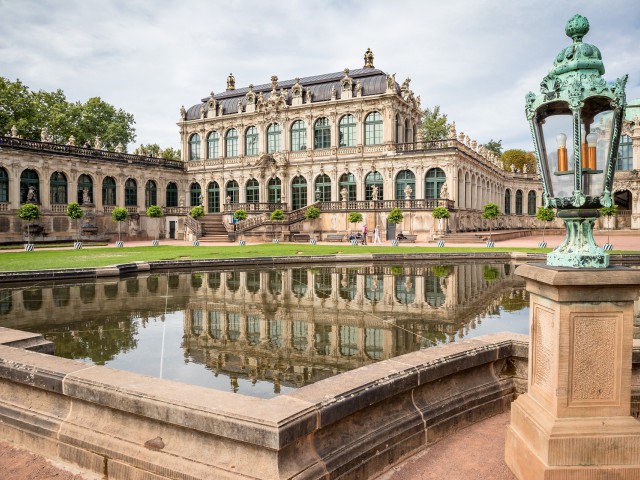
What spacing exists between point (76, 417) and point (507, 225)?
60844 millimetres

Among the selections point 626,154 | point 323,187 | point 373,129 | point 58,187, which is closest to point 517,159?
point 626,154

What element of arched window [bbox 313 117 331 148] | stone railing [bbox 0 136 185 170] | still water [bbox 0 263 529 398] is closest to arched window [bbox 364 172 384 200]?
arched window [bbox 313 117 331 148]

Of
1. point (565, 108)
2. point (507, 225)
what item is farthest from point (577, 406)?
point (507, 225)

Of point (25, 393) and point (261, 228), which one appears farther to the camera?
point (261, 228)

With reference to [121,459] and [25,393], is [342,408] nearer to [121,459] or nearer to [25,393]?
[121,459]

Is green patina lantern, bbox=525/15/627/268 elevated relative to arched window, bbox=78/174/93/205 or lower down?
lower down

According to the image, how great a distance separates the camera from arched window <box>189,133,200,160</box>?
182 ft

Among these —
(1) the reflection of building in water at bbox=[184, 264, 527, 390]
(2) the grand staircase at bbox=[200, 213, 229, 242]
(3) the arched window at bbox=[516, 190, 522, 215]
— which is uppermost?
(3) the arched window at bbox=[516, 190, 522, 215]

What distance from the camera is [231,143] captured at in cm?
5331

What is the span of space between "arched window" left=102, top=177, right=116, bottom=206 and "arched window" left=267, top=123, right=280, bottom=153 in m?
15.9

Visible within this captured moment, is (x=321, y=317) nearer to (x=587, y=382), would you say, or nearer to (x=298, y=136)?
(x=587, y=382)

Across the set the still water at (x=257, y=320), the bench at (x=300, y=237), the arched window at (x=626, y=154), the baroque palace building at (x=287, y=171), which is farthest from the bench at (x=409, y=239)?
the arched window at (x=626, y=154)

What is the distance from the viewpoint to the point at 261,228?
130ft

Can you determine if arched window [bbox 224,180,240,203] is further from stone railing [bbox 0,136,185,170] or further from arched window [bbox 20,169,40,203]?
arched window [bbox 20,169,40,203]
